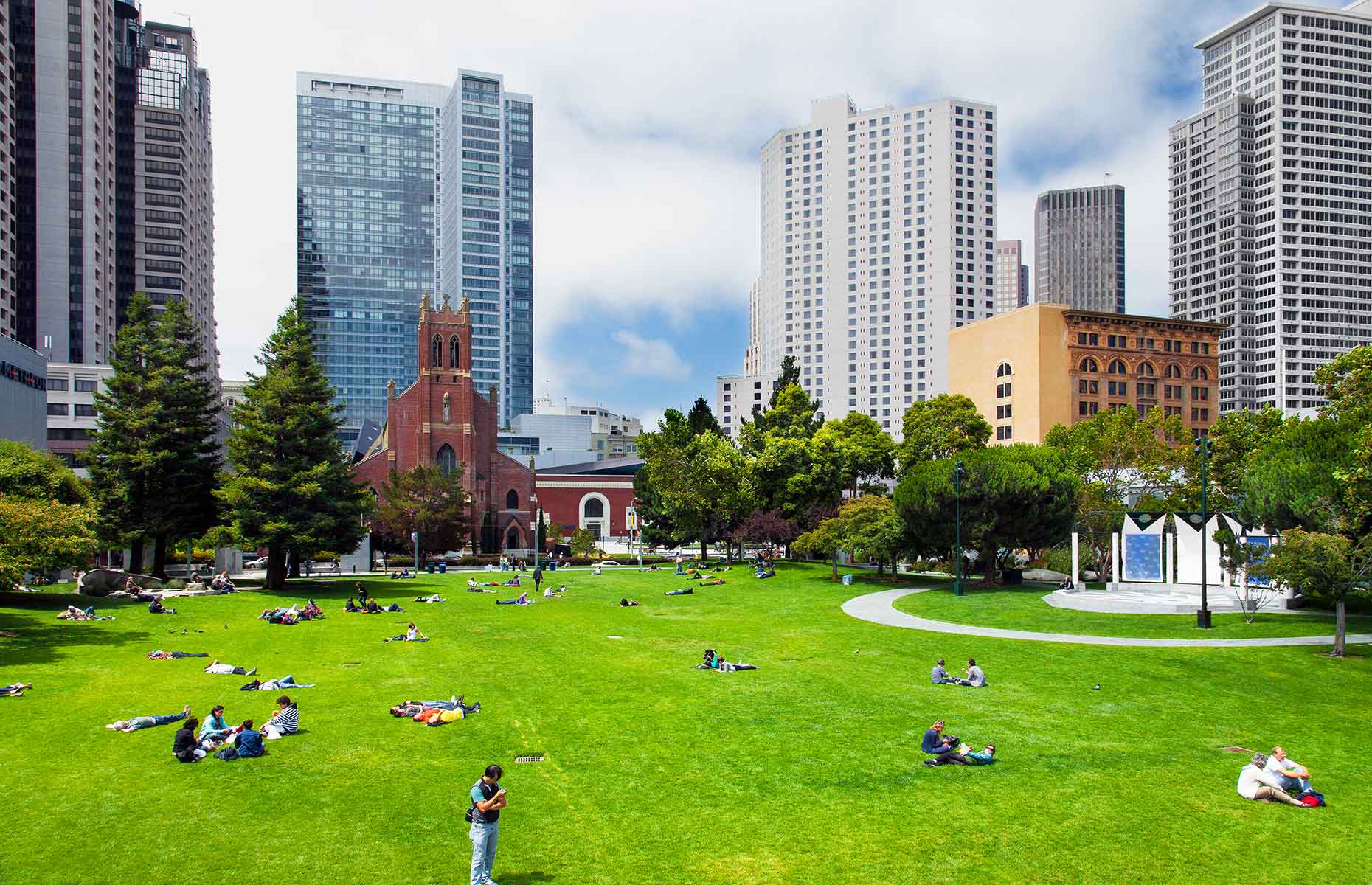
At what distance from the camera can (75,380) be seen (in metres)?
85.8

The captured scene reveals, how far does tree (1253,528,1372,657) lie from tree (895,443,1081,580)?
18641 mm

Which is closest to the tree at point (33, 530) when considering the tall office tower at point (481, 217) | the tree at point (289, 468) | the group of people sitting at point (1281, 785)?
the tree at point (289, 468)

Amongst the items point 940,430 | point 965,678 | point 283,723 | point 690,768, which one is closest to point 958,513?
point 965,678

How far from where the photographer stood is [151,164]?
415 feet

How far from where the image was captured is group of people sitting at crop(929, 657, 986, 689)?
2469 centimetres

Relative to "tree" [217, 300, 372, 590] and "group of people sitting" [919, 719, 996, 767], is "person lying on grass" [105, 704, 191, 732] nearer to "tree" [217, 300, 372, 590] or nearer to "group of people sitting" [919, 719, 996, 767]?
"group of people sitting" [919, 719, 996, 767]

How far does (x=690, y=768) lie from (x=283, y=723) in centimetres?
866

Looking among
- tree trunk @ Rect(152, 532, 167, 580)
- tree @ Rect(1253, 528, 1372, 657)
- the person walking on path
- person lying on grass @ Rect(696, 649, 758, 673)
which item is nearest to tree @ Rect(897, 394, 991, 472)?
tree @ Rect(1253, 528, 1372, 657)

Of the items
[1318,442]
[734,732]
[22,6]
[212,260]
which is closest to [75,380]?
[22,6]

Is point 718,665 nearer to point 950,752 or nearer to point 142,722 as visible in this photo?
point 950,752

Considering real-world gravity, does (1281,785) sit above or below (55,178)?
below

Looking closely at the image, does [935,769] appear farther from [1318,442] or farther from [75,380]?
[75,380]

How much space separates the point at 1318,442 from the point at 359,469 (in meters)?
77.1

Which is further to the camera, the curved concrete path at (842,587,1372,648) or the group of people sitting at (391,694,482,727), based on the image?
the curved concrete path at (842,587,1372,648)
